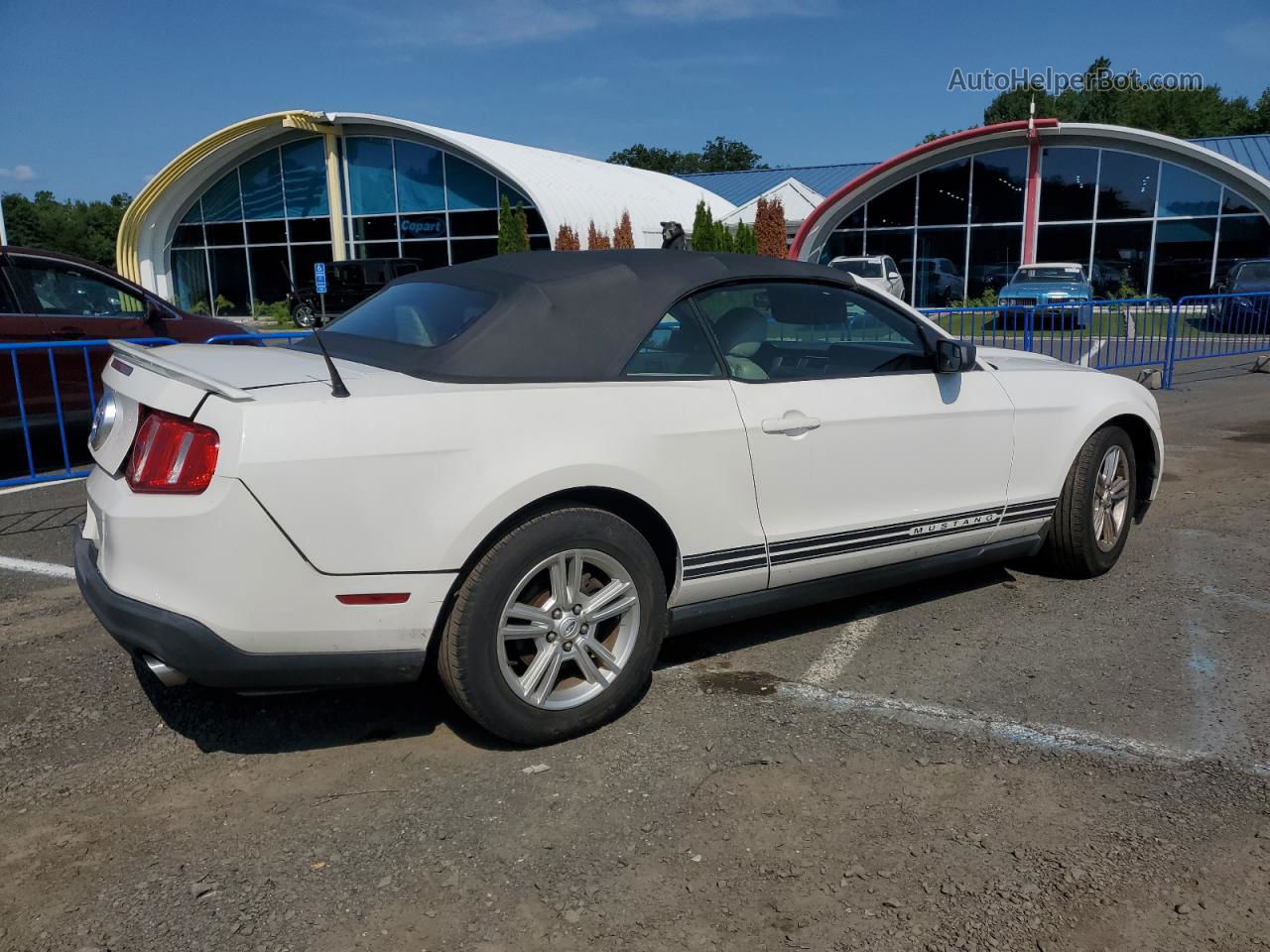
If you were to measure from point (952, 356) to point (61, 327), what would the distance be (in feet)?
23.1

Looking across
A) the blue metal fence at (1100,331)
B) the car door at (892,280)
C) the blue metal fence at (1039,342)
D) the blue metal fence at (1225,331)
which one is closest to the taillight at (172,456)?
the blue metal fence at (1039,342)

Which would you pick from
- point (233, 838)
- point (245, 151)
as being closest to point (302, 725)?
point (233, 838)

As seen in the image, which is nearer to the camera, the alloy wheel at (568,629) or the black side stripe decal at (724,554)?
the alloy wheel at (568,629)

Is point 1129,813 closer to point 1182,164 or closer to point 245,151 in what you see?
point 1182,164

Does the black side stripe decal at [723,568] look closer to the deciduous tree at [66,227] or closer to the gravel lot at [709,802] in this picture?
the gravel lot at [709,802]

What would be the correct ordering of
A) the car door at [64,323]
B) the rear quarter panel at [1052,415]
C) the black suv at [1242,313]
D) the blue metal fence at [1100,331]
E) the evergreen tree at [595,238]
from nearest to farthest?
the rear quarter panel at [1052,415] < the car door at [64,323] < the blue metal fence at [1100,331] < the black suv at [1242,313] < the evergreen tree at [595,238]

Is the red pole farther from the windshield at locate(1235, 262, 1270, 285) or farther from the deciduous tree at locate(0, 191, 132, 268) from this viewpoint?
the deciduous tree at locate(0, 191, 132, 268)

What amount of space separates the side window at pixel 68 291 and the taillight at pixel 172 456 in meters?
6.03

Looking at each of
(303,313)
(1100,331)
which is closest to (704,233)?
(303,313)

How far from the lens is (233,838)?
2805 millimetres

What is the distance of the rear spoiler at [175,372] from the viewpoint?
288cm

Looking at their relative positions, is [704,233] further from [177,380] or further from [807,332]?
[177,380]

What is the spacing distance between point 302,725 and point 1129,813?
8.70 feet

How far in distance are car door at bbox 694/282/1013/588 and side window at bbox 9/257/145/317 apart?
6571mm
